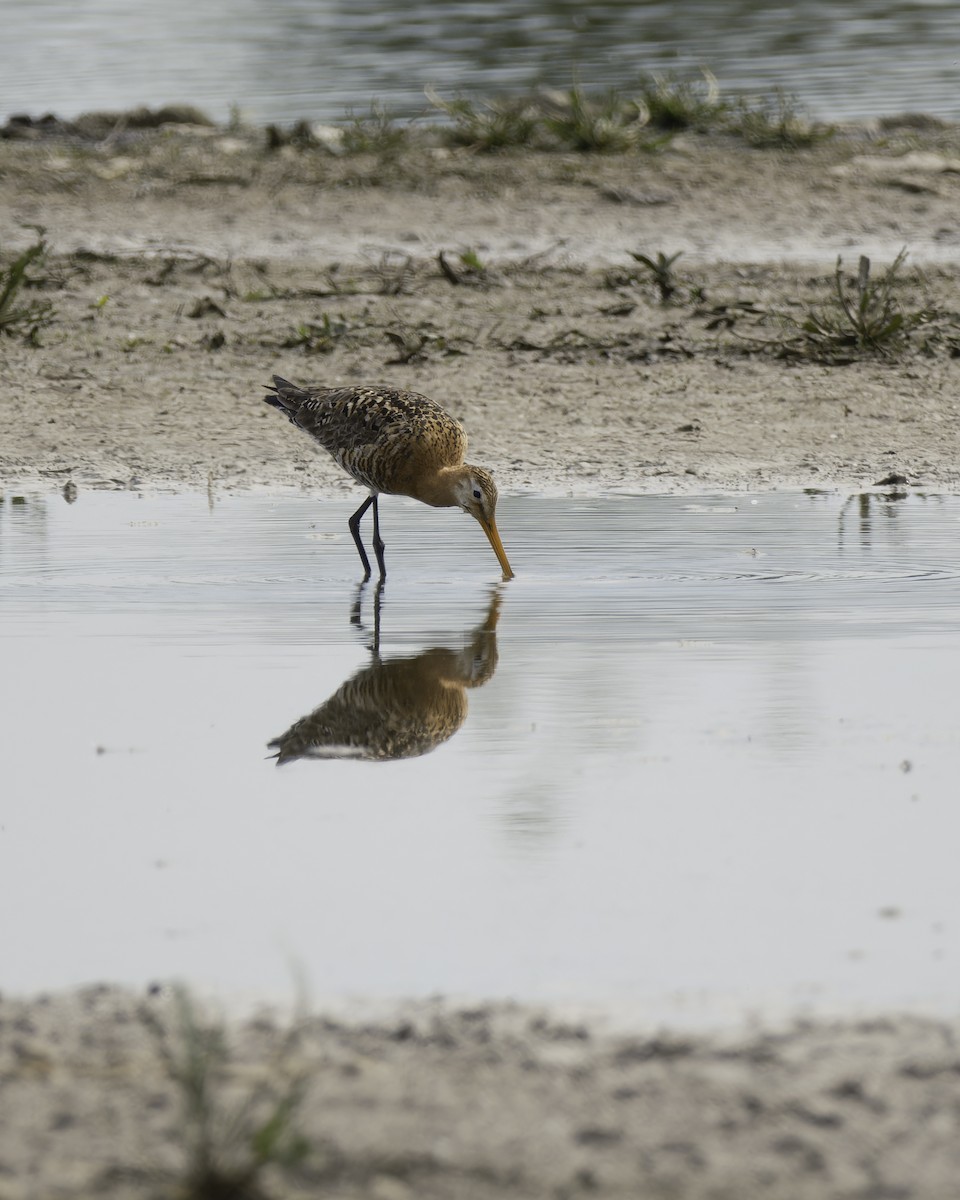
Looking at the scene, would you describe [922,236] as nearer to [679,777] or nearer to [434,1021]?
[679,777]

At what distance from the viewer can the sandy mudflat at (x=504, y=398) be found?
346 cm

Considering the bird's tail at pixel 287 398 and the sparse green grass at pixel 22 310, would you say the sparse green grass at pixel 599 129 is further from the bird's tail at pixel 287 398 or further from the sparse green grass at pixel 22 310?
→ the bird's tail at pixel 287 398

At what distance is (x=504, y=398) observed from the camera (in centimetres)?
1121

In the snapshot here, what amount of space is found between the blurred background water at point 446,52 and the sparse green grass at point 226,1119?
16.7 metres

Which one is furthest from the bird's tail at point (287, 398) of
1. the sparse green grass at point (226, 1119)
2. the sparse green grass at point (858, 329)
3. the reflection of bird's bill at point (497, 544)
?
the sparse green grass at point (226, 1119)

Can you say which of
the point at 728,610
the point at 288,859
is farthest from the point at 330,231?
the point at 288,859

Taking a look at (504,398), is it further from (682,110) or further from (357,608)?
(682,110)

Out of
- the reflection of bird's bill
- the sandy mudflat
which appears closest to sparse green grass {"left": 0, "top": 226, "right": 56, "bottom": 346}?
the sandy mudflat

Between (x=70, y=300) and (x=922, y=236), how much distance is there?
625cm

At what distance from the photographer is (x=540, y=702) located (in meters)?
6.06

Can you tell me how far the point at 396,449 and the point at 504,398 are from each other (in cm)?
270

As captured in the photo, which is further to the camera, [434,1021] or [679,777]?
[679,777]

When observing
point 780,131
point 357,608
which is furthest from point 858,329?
point 780,131

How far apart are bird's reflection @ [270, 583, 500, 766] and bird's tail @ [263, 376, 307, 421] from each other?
2770 millimetres
